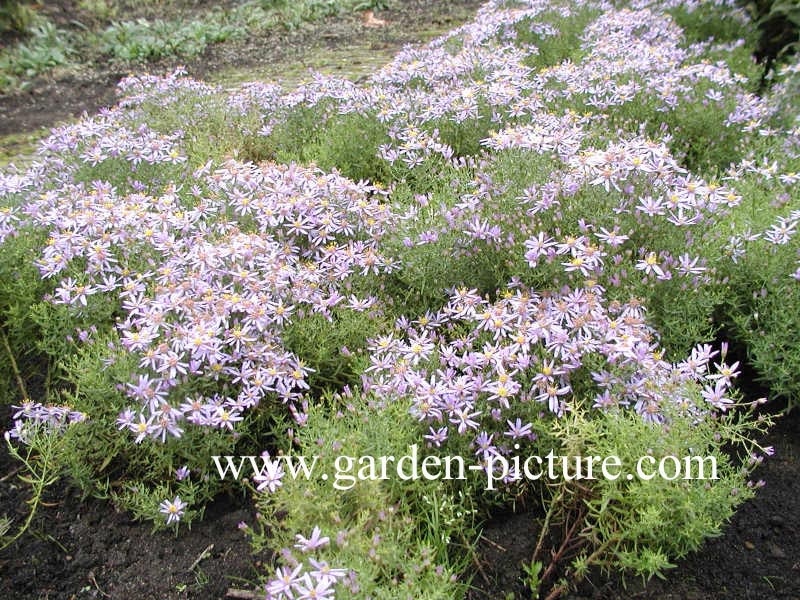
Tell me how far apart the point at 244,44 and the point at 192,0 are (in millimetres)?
2429

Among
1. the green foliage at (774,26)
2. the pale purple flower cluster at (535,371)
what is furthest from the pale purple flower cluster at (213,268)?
the green foliage at (774,26)

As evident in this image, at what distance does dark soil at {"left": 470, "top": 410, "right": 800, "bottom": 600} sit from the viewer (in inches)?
92.7

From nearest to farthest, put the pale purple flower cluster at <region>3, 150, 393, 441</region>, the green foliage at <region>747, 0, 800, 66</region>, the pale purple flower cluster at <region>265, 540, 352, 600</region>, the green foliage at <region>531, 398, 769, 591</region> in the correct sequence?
the pale purple flower cluster at <region>265, 540, 352, 600</region> < the green foliage at <region>531, 398, 769, 591</region> < the pale purple flower cluster at <region>3, 150, 393, 441</region> < the green foliage at <region>747, 0, 800, 66</region>

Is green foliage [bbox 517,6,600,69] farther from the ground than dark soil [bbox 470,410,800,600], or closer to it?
farther from the ground

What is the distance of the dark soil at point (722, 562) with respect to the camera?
2.36 metres

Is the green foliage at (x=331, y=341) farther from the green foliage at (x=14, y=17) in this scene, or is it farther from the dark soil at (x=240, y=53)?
the green foliage at (x=14, y=17)

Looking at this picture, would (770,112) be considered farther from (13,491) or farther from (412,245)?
(13,491)

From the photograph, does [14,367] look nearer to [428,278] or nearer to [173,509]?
[173,509]

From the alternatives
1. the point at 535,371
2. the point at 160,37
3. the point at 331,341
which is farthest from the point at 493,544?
the point at 160,37

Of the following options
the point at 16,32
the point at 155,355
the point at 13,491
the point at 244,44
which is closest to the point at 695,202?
the point at 155,355

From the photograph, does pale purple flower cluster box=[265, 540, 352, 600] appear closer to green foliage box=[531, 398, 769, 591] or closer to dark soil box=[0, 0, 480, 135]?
green foliage box=[531, 398, 769, 591]

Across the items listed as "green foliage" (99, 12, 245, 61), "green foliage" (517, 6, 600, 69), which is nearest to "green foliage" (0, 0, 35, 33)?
"green foliage" (99, 12, 245, 61)

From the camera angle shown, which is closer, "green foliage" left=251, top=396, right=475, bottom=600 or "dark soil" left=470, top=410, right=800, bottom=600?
"green foliage" left=251, top=396, right=475, bottom=600

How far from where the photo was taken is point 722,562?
2.45m
